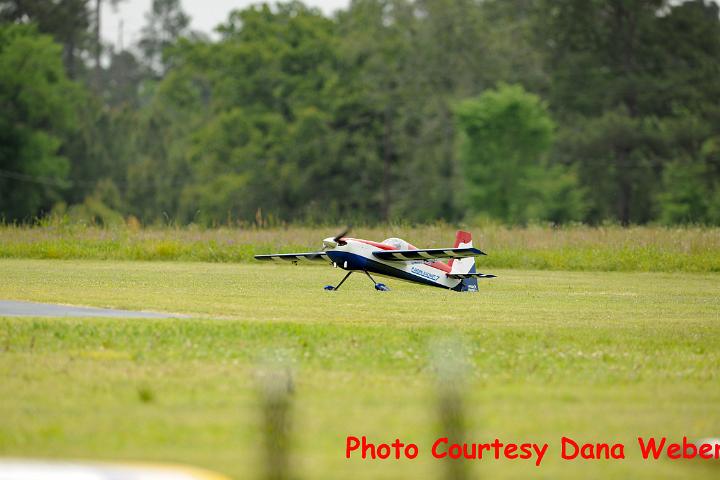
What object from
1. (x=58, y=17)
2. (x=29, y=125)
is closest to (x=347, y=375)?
(x=29, y=125)

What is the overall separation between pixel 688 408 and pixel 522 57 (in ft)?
268

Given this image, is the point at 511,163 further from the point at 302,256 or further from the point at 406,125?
the point at 302,256

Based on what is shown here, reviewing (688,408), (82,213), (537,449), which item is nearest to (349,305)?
(688,408)

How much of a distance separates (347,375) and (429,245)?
71.2 ft

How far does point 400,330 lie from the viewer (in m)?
16.8

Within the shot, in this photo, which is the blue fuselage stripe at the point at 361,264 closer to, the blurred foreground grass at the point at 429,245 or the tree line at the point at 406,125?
the blurred foreground grass at the point at 429,245

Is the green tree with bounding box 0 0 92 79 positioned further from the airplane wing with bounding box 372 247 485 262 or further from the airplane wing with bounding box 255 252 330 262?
the airplane wing with bounding box 372 247 485 262

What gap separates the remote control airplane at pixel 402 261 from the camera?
78.5ft

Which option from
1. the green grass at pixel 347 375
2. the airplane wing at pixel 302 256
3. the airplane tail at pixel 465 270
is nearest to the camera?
the green grass at pixel 347 375

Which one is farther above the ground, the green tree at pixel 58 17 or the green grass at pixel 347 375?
the green tree at pixel 58 17

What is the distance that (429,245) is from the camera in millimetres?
34812

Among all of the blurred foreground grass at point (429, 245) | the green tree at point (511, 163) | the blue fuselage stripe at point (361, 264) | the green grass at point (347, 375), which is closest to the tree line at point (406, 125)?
the green tree at point (511, 163)

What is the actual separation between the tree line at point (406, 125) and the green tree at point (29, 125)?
14 cm

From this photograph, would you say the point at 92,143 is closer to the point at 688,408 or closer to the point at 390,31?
the point at 390,31
